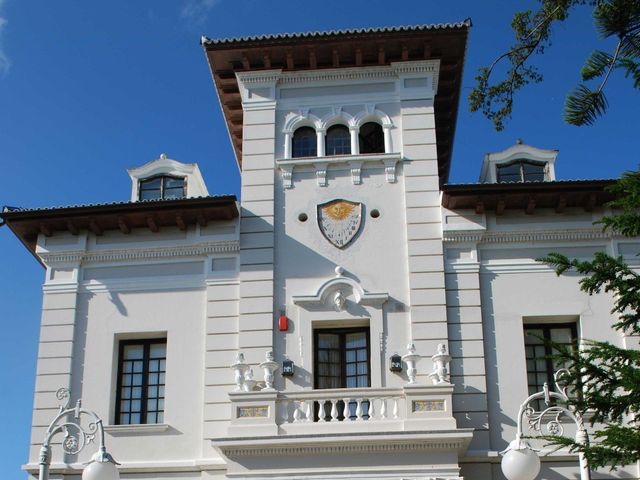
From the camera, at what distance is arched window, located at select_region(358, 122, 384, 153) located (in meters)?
25.4

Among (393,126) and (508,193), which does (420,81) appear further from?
(508,193)

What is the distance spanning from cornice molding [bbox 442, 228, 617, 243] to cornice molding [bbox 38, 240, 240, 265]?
5.26 metres

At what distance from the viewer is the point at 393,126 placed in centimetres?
2517

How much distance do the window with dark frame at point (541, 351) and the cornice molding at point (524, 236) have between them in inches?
81.0

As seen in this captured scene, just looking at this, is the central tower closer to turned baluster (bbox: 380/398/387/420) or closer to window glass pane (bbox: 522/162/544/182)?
Result: turned baluster (bbox: 380/398/387/420)

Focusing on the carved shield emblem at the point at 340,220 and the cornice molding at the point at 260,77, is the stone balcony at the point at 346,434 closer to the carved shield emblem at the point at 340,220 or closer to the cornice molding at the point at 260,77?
the carved shield emblem at the point at 340,220

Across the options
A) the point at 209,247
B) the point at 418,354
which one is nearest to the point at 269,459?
the point at 418,354

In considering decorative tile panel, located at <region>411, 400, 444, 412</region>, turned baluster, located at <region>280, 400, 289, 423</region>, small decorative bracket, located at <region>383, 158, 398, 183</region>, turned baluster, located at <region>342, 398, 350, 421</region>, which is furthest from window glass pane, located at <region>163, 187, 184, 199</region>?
A: decorative tile panel, located at <region>411, 400, 444, 412</region>

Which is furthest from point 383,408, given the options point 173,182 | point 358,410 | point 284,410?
point 173,182

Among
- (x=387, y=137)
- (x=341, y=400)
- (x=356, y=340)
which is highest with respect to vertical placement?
(x=387, y=137)

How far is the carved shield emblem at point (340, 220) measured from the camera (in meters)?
24.0

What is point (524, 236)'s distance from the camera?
23.8m

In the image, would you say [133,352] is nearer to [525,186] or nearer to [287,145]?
[287,145]

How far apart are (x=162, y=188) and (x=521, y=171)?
9.19 meters
